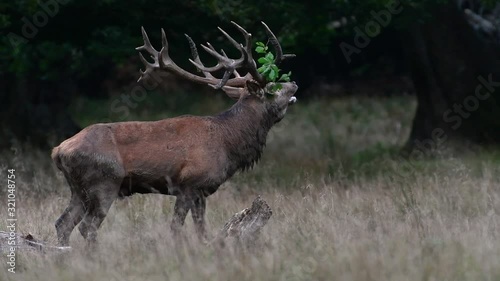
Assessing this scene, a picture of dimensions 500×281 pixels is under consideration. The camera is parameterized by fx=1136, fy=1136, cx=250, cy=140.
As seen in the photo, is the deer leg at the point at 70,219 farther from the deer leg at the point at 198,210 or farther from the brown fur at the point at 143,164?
the deer leg at the point at 198,210

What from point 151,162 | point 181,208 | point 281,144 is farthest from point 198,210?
point 281,144

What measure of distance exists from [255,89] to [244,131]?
47 cm

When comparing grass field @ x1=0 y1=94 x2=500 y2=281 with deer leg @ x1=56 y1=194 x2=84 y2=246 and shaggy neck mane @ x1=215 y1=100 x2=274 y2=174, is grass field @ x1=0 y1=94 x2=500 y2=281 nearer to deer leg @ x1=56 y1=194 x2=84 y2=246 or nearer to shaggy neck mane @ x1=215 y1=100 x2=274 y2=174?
deer leg @ x1=56 y1=194 x2=84 y2=246

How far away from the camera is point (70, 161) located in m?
9.87

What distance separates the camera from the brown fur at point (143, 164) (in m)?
9.90

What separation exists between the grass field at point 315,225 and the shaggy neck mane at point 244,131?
0.60 m

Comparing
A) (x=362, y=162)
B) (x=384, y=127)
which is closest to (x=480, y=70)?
(x=362, y=162)

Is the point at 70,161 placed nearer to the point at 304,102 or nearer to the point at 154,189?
the point at 154,189

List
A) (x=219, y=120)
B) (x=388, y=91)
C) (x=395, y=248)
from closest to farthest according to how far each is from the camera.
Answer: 1. (x=395, y=248)
2. (x=219, y=120)
3. (x=388, y=91)

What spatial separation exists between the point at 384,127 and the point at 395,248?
1426 cm

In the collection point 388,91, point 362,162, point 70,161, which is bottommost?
point 388,91

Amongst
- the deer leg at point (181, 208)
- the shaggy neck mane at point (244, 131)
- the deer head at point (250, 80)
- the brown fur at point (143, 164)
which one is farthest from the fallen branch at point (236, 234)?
the deer head at point (250, 80)

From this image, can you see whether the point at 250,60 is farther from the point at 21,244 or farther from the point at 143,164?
the point at 21,244

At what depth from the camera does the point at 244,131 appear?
10930 mm
